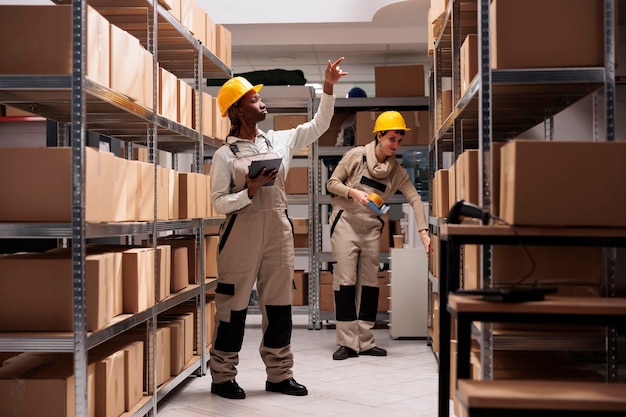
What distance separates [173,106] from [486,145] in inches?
91.1

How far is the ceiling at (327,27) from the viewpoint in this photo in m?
8.05

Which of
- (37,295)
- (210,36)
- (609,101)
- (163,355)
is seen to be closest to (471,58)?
(609,101)

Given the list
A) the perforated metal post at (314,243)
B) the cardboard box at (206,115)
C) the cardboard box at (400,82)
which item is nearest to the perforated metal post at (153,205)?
the cardboard box at (206,115)

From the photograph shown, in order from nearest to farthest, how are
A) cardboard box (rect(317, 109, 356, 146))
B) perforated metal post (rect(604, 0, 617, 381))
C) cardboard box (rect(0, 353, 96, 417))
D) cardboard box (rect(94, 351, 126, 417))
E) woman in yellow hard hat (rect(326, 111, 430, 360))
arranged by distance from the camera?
1. perforated metal post (rect(604, 0, 617, 381))
2. cardboard box (rect(0, 353, 96, 417))
3. cardboard box (rect(94, 351, 126, 417))
4. woman in yellow hard hat (rect(326, 111, 430, 360))
5. cardboard box (rect(317, 109, 356, 146))

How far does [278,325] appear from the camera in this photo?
181 inches

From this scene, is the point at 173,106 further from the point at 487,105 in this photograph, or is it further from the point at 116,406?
the point at 487,105

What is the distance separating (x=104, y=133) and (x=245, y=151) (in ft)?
3.40

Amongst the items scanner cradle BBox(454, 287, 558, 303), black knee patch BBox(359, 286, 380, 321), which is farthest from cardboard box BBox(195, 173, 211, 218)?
scanner cradle BBox(454, 287, 558, 303)

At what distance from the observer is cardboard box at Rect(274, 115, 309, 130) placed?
777 cm

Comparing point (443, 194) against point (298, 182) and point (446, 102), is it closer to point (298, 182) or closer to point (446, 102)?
point (446, 102)

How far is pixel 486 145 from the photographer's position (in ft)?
9.82

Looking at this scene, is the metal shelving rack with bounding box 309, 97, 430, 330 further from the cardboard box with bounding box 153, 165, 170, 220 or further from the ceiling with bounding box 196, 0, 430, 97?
the cardboard box with bounding box 153, 165, 170, 220

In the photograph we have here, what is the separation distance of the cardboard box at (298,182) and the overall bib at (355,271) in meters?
1.63

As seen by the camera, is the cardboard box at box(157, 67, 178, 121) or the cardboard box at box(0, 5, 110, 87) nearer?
the cardboard box at box(0, 5, 110, 87)
